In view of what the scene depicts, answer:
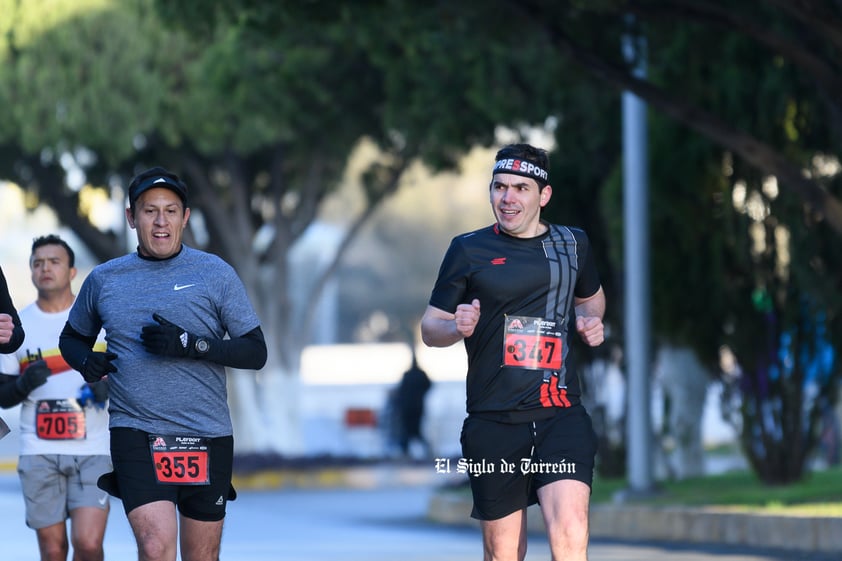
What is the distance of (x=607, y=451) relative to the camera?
21281 millimetres

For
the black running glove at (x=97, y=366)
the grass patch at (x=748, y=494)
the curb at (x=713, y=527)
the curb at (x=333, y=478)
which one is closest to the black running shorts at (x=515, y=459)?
the black running glove at (x=97, y=366)

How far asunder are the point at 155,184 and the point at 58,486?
255 centimetres

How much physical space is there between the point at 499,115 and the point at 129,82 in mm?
8642

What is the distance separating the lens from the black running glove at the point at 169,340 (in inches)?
258

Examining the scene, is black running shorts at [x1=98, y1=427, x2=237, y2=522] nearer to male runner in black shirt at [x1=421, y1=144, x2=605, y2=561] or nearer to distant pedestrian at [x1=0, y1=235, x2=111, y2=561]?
male runner in black shirt at [x1=421, y1=144, x2=605, y2=561]

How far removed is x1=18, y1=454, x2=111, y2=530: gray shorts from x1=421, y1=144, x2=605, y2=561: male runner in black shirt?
8.45 ft

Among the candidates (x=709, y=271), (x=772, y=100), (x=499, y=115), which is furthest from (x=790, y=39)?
(x=499, y=115)

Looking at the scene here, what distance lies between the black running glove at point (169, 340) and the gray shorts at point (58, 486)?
2.40 meters

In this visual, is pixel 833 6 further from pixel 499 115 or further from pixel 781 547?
pixel 499 115

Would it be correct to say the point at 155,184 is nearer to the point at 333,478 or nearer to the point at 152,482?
the point at 152,482

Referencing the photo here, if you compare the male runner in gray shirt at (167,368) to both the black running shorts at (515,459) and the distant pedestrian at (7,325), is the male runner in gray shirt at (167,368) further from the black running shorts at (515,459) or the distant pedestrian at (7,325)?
the black running shorts at (515,459)

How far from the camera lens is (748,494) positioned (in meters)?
16.3

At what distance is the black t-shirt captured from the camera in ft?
22.7

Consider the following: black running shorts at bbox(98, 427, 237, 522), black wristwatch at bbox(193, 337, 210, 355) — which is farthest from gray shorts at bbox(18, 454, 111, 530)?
black wristwatch at bbox(193, 337, 210, 355)
